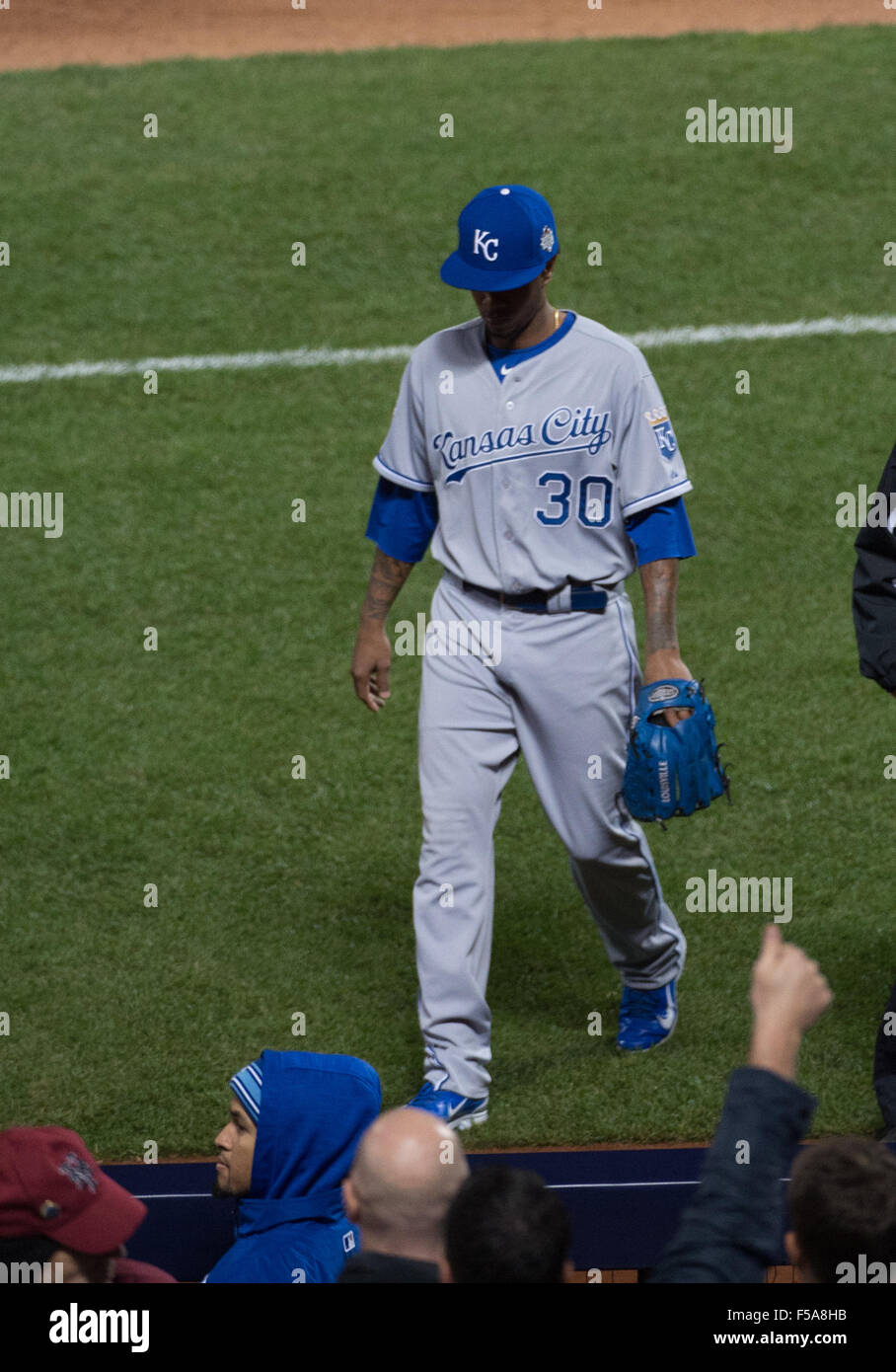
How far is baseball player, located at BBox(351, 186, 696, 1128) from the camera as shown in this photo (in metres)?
4.50

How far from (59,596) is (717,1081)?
14.0 feet

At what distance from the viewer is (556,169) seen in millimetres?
11539

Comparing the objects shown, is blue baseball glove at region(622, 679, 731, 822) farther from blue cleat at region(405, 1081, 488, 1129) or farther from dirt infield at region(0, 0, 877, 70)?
dirt infield at region(0, 0, 877, 70)

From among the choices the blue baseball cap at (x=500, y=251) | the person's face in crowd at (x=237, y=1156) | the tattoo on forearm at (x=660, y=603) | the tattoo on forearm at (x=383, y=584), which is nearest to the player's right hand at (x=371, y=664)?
the tattoo on forearm at (x=383, y=584)

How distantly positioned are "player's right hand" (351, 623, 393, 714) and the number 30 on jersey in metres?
0.57

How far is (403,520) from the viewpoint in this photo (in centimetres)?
478

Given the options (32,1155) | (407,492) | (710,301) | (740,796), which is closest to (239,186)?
(710,301)

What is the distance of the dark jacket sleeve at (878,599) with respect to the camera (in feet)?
13.9

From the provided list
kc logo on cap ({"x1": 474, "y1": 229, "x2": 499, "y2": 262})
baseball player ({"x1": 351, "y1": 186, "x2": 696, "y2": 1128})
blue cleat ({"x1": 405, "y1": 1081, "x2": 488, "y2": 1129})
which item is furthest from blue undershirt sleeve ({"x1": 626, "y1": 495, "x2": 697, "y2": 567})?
blue cleat ({"x1": 405, "y1": 1081, "x2": 488, "y2": 1129})

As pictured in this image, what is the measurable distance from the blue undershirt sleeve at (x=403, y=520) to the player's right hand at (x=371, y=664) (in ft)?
0.67

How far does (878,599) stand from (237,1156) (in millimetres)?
1903

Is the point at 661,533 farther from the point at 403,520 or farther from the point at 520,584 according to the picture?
the point at 403,520

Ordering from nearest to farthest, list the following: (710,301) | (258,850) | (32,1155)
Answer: (32,1155)
(258,850)
(710,301)
